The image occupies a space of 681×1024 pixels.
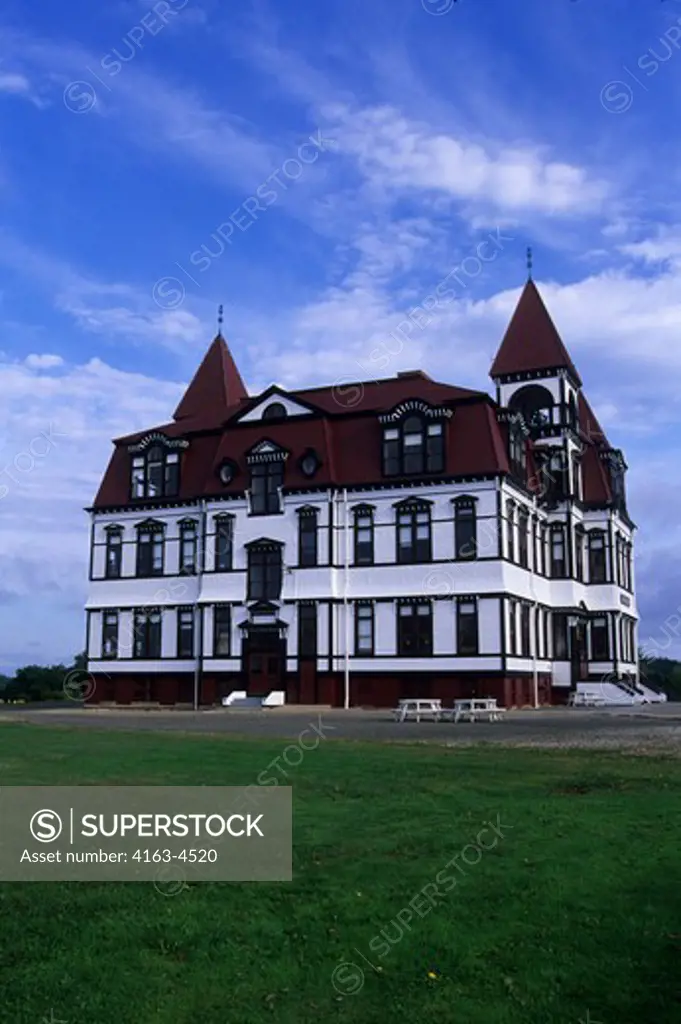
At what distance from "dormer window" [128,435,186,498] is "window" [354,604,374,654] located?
37.8 ft

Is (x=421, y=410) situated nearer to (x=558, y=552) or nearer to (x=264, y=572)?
(x=264, y=572)

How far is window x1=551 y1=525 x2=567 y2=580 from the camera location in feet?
161

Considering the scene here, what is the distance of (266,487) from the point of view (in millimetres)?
46375

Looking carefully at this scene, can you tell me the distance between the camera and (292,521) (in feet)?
149

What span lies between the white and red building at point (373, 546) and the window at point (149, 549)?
0.08 m

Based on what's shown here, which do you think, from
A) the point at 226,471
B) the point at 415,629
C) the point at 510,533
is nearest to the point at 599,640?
the point at 510,533

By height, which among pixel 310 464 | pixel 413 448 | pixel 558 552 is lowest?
pixel 558 552

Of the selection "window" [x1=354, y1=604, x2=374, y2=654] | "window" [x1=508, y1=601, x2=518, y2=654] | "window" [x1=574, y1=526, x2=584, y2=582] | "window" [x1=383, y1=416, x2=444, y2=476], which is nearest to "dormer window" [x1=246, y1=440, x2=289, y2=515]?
"window" [x1=383, y1=416, x2=444, y2=476]

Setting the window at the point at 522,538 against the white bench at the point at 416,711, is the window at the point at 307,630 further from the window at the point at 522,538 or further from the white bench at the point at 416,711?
the white bench at the point at 416,711

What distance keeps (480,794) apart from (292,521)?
111 ft

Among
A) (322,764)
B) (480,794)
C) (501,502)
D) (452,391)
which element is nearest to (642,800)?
(480,794)

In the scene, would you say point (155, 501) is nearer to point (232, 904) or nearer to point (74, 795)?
point (74, 795)

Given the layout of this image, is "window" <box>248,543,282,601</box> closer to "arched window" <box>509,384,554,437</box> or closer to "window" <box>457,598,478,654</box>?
"window" <box>457,598,478,654</box>

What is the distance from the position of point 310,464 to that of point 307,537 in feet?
10.9
